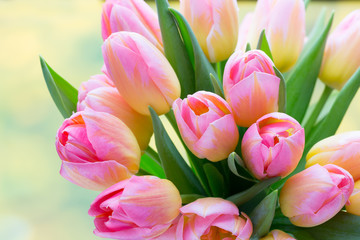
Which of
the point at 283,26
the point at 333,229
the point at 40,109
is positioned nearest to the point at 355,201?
the point at 333,229

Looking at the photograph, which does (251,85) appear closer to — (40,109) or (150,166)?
(150,166)

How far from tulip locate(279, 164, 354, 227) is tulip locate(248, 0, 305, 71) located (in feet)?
0.34

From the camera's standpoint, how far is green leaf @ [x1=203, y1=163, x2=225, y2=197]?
0.93ft

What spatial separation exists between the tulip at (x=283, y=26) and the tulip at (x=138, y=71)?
3.4 inches

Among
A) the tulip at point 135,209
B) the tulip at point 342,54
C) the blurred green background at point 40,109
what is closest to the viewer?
the tulip at point 135,209

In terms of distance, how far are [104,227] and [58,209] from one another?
59cm

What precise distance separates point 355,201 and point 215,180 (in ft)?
0.28

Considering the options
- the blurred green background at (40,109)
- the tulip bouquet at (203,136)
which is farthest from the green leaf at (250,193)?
the blurred green background at (40,109)

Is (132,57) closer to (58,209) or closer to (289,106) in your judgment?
(289,106)

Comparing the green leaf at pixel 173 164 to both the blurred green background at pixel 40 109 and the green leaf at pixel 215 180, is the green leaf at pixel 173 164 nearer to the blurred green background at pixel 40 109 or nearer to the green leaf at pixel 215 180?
the green leaf at pixel 215 180

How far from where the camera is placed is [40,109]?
0.94 metres

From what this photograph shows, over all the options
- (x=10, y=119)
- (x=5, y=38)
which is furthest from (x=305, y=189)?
(x=5, y=38)

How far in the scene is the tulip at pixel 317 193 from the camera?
22 cm

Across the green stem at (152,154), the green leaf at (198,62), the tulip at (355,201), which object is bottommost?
the tulip at (355,201)
